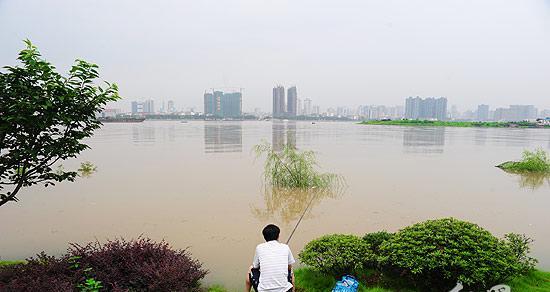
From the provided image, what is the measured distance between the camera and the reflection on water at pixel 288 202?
29.6 ft

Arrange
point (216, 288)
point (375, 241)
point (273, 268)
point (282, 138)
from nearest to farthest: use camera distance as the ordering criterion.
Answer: point (273, 268) → point (216, 288) → point (375, 241) → point (282, 138)

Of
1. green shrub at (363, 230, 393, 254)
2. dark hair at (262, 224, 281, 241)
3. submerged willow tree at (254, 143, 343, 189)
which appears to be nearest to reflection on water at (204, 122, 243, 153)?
submerged willow tree at (254, 143, 343, 189)

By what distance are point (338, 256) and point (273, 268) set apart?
5.27 feet

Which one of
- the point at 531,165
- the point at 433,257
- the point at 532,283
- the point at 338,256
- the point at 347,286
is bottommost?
the point at 531,165

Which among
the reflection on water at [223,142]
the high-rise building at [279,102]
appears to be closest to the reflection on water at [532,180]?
the reflection on water at [223,142]

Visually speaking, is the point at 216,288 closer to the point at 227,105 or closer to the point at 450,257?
the point at 450,257

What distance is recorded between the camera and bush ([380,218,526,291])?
12.8 ft

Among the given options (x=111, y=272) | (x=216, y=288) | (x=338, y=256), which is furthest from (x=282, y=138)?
(x=111, y=272)

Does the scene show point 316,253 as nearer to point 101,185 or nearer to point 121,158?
point 101,185

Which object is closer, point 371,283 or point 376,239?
point 371,283

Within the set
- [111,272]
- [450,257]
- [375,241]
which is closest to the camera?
[450,257]

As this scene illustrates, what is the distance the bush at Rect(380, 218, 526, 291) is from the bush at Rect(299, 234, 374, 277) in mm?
305

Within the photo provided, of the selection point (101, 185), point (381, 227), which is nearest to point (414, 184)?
point (381, 227)

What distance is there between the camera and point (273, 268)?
3.20m
